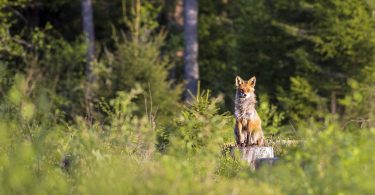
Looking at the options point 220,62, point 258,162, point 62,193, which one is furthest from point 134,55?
point 62,193

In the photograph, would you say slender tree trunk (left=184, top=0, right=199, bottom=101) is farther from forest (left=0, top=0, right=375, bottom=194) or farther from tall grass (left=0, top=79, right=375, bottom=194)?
tall grass (left=0, top=79, right=375, bottom=194)

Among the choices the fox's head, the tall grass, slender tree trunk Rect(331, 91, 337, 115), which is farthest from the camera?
slender tree trunk Rect(331, 91, 337, 115)

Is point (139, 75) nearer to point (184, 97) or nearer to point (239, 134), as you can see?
point (184, 97)

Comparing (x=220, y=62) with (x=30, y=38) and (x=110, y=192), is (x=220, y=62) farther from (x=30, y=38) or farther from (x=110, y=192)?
(x=110, y=192)

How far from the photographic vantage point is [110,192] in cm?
927

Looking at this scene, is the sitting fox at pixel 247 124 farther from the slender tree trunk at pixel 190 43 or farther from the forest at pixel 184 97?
the slender tree trunk at pixel 190 43

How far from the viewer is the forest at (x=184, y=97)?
32.0ft

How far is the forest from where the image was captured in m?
9.75

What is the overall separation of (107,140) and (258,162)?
81.2 inches

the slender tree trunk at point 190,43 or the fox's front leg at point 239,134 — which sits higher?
the slender tree trunk at point 190,43

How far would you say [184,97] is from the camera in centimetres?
3466

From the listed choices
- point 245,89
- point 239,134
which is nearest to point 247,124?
point 239,134

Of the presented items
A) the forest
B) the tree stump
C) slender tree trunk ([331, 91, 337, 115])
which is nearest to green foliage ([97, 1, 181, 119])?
the forest

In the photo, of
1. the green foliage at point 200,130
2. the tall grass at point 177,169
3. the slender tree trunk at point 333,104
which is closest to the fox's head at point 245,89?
the green foliage at point 200,130
